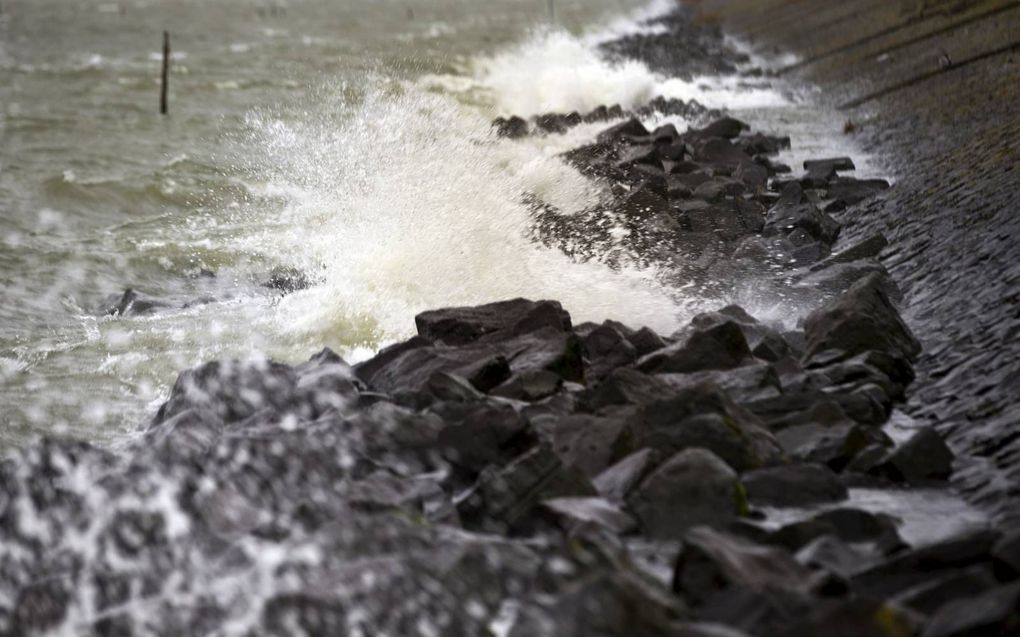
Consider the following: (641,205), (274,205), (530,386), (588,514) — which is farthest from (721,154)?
(588,514)

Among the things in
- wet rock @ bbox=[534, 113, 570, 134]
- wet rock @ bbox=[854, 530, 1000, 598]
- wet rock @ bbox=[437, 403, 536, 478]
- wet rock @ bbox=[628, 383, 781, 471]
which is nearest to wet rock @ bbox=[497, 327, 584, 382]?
wet rock @ bbox=[437, 403, 536, 478]

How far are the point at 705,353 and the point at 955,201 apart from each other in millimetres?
3010

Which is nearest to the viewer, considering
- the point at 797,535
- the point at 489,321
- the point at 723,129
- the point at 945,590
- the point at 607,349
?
the point at 945,590

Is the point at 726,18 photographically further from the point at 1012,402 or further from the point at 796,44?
the point at 1012,402

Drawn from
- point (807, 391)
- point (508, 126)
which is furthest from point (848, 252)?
point (508, 126)

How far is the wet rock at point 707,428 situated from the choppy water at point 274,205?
2.25m

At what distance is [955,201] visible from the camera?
7.51 meters

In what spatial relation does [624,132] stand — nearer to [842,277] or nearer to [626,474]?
[842,277]

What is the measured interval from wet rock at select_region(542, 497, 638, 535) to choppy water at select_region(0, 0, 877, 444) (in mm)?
2842

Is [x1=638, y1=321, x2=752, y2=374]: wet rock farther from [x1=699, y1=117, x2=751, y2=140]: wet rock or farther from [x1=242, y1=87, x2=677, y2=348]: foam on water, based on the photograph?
[x1=699, y1=117, x2=751, y2=140]: wet rock

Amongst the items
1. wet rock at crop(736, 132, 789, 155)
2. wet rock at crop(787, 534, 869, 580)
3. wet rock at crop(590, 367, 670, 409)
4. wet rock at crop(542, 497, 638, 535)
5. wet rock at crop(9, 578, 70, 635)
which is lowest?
wet rock at crop(9, 578, 70, 635)

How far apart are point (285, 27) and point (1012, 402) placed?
3771cm

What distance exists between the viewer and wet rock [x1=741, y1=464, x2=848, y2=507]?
→ 406cm

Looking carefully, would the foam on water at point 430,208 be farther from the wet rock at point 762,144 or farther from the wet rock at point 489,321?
the wet rock at point 762,144
